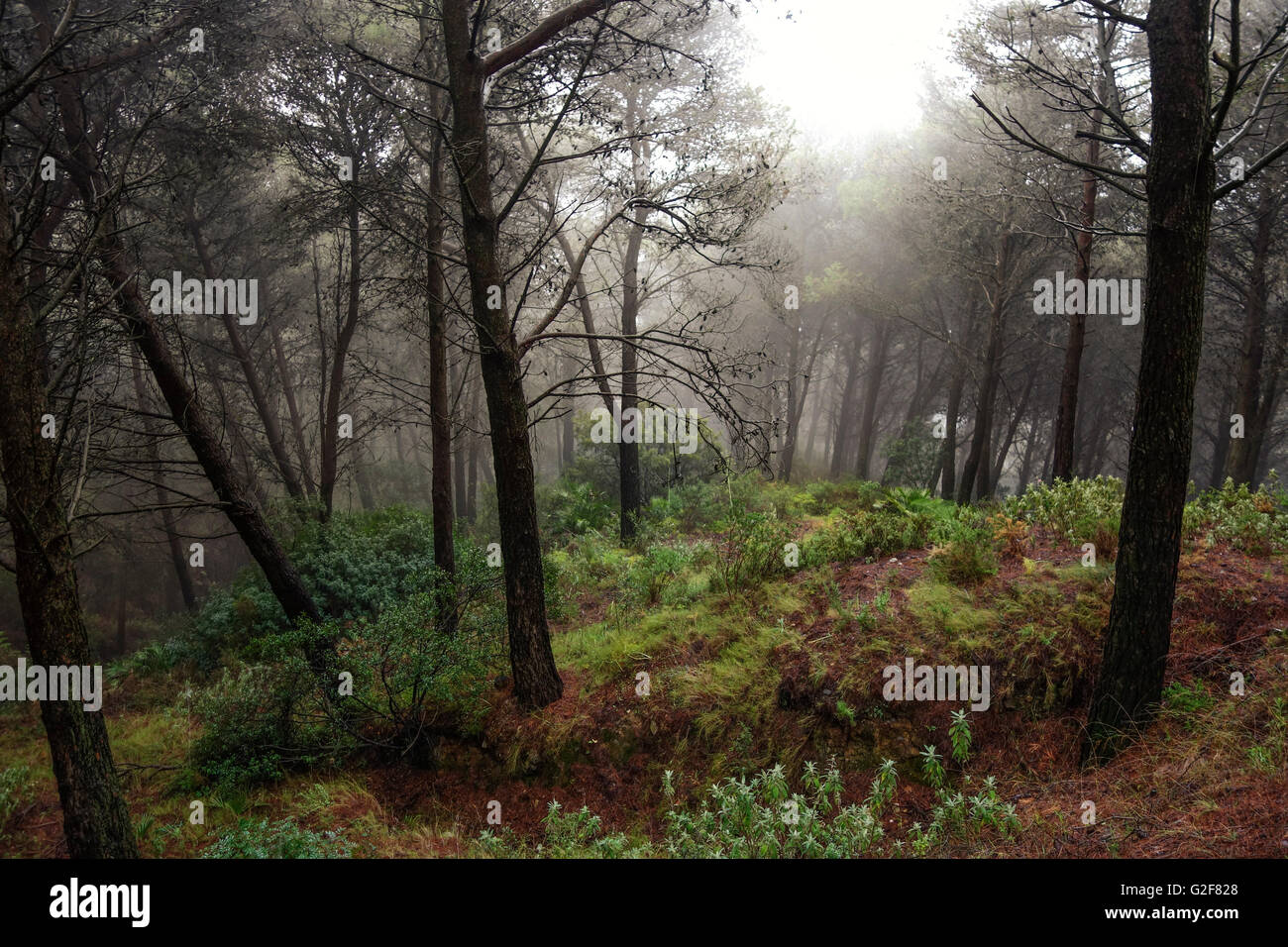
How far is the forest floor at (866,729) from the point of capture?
406 cm

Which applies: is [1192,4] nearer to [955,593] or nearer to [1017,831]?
[955,593]

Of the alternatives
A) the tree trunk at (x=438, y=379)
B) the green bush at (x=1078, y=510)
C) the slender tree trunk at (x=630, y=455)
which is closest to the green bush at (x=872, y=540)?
the green bush at (x=1078, y=510)

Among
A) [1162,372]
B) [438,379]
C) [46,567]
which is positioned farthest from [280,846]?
[1162,372]

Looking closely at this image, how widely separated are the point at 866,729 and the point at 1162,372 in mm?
3167

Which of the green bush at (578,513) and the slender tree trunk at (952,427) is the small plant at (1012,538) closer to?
the green bush at (578,513)

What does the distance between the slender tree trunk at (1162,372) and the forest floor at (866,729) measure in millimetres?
335

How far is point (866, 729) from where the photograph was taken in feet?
17.1

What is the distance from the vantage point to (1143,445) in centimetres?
442

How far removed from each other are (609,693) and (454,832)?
177 centimetres

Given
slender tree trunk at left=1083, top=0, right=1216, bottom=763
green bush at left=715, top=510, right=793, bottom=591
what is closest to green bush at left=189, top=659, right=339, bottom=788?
Answer: green bush at left=715, top=510, right=793, bottom=591

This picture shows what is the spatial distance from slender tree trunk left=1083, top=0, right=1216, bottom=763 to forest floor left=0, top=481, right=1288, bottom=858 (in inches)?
13.2

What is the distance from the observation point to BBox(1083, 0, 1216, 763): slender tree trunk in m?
4.15
